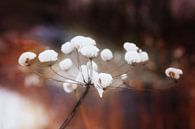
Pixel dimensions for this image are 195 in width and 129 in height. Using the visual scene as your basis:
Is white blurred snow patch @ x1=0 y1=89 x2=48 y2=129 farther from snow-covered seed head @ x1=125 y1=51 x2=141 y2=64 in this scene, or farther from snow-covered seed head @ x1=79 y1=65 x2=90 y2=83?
snow-covered seed head @ x1=125 y1=51 x2=141 y2=64

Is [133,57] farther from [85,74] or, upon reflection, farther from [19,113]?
[19,113]

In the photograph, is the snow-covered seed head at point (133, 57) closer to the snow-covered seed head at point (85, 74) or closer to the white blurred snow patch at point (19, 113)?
the snow-covered seed head at point (85, 74)

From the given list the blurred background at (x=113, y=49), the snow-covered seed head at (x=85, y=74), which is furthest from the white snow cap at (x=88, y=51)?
the blurred background at (x=113, y=49)

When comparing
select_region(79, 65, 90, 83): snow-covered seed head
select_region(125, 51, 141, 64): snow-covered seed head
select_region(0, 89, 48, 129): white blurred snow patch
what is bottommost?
select_region(0, 89, 48, 129): white blurred snow patch

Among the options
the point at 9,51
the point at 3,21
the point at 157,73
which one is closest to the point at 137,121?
the point at 157,73

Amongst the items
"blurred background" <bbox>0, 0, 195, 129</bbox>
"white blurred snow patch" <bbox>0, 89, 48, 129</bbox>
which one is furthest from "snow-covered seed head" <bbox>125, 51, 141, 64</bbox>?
"white blurred snow patch" <bbox>0, 89, 48, 129</bbox>

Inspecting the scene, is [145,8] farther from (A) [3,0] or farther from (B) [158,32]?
(A) [3,0]

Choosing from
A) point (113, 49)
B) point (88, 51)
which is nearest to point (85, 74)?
point (88, 51)
